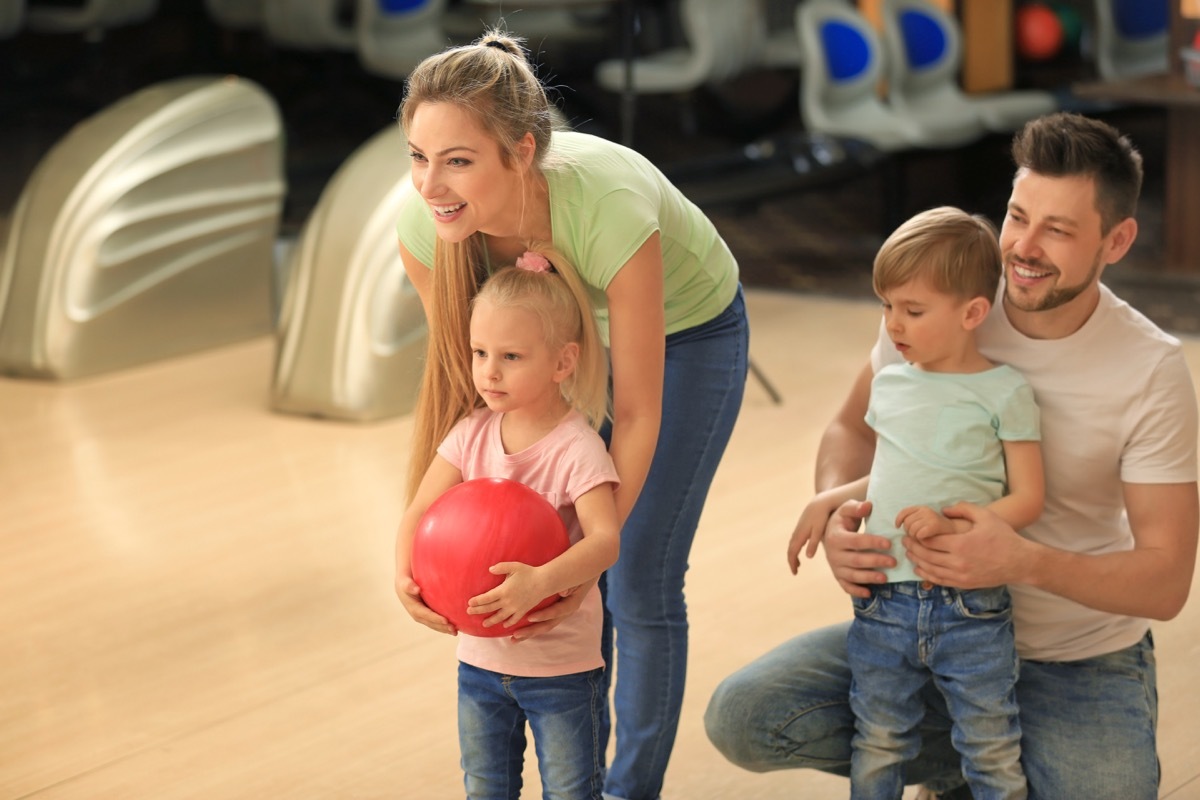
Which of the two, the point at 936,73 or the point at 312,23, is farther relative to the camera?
the point at 312,23

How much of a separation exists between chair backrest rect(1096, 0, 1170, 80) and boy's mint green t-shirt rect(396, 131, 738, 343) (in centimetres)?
653

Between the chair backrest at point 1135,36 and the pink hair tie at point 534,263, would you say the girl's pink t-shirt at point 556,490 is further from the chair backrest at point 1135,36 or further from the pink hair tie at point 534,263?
the chair backrest at point 1135,36

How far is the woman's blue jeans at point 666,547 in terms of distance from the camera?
8.03 feet

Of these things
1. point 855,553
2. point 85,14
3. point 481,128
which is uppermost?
point 481,128

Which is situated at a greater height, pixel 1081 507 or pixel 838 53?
pixel 1081 507

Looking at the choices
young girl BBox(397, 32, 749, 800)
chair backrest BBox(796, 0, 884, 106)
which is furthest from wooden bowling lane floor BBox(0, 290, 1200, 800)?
chair backrest BBox(796, 0, 884, 106)

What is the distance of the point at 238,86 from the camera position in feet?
20.1

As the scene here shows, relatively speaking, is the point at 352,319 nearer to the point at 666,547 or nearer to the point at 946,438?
the point at 666,547

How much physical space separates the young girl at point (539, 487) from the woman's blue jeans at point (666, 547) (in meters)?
0.27

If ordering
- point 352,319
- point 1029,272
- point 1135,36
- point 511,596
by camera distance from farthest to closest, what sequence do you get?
point 1135,36 → point 352,319 → point 1029,272 → point 511,596

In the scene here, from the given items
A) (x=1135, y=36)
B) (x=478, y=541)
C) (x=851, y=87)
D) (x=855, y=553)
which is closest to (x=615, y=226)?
(x=478, y=541)

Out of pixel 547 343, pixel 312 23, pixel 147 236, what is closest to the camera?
pixel 547 343

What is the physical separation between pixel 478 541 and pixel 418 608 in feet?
0.47

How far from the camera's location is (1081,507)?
7.48ft
